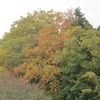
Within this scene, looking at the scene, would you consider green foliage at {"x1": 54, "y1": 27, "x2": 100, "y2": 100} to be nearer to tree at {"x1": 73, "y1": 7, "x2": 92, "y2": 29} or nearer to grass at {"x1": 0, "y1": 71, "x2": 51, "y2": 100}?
grass at {"x1": 0, "y1": 71, "x2": 51, "y2": 100}

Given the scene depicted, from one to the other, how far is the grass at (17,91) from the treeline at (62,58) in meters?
1.13

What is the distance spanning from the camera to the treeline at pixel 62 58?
26312 mm

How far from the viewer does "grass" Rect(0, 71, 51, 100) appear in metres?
25.6

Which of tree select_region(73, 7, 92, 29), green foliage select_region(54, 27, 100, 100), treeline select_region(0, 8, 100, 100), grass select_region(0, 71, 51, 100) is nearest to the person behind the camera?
grass select_region(0, 71, 51, 100)

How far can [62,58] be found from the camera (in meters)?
27.2

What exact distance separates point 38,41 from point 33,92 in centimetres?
648

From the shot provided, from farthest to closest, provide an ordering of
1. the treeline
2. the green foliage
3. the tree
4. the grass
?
the tree, the treeline, the green foliage, the grass

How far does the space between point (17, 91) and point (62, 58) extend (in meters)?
4.03

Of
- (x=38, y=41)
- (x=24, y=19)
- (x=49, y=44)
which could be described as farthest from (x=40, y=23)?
(x=49, y=44)

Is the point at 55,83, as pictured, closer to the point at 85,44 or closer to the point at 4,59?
the point at 85,44

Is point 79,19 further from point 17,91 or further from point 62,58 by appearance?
point 17,91

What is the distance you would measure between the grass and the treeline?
1.13 metres

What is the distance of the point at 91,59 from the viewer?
27266 mm

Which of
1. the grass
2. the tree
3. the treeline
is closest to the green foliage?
the treeline
